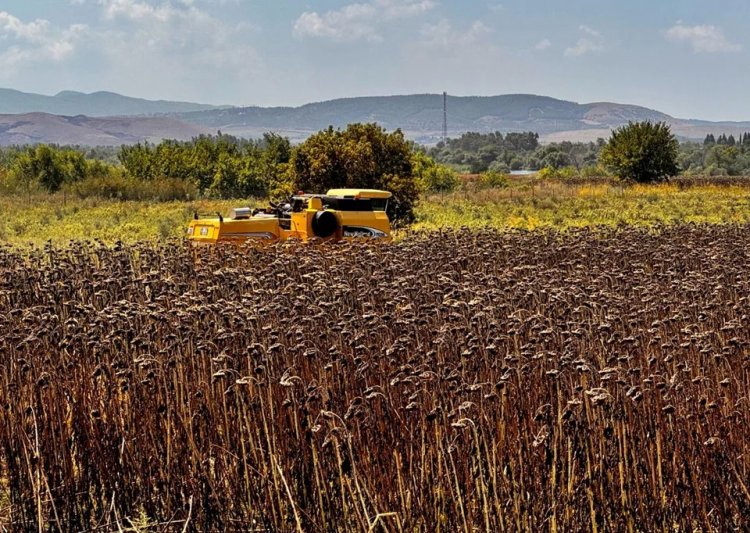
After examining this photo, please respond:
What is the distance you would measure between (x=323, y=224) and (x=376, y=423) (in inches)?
404

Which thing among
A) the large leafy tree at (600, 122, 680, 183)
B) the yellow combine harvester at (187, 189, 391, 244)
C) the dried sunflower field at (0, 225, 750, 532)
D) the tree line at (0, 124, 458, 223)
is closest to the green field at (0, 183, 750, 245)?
the tree line at (0, 124, 458, 223)

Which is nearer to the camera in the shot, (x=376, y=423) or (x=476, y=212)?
(x=376, y=423)

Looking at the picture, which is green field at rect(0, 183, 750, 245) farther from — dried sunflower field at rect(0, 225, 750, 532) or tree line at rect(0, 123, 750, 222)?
dried sunflower field at rect(0, 225, 750, 532)

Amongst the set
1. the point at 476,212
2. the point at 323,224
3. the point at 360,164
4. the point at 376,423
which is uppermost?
the point at 360,164

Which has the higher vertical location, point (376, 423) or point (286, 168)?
point (286, 168)

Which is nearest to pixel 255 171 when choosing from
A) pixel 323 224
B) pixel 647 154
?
pixel 647 154

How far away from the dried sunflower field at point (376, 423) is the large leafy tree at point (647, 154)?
A: 44224mm

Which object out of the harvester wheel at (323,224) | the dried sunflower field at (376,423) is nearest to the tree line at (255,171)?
the harvester wheel at (323,224)

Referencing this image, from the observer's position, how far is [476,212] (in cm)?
3066

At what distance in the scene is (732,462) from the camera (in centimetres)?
484

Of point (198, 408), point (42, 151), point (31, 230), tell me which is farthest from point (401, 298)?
point (42, 151)

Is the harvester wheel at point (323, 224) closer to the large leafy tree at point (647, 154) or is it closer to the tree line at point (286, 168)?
the tree line at point (286, 168)

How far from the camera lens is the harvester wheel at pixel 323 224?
15391mm

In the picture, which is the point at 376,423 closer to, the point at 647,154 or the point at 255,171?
the point at 255,171
